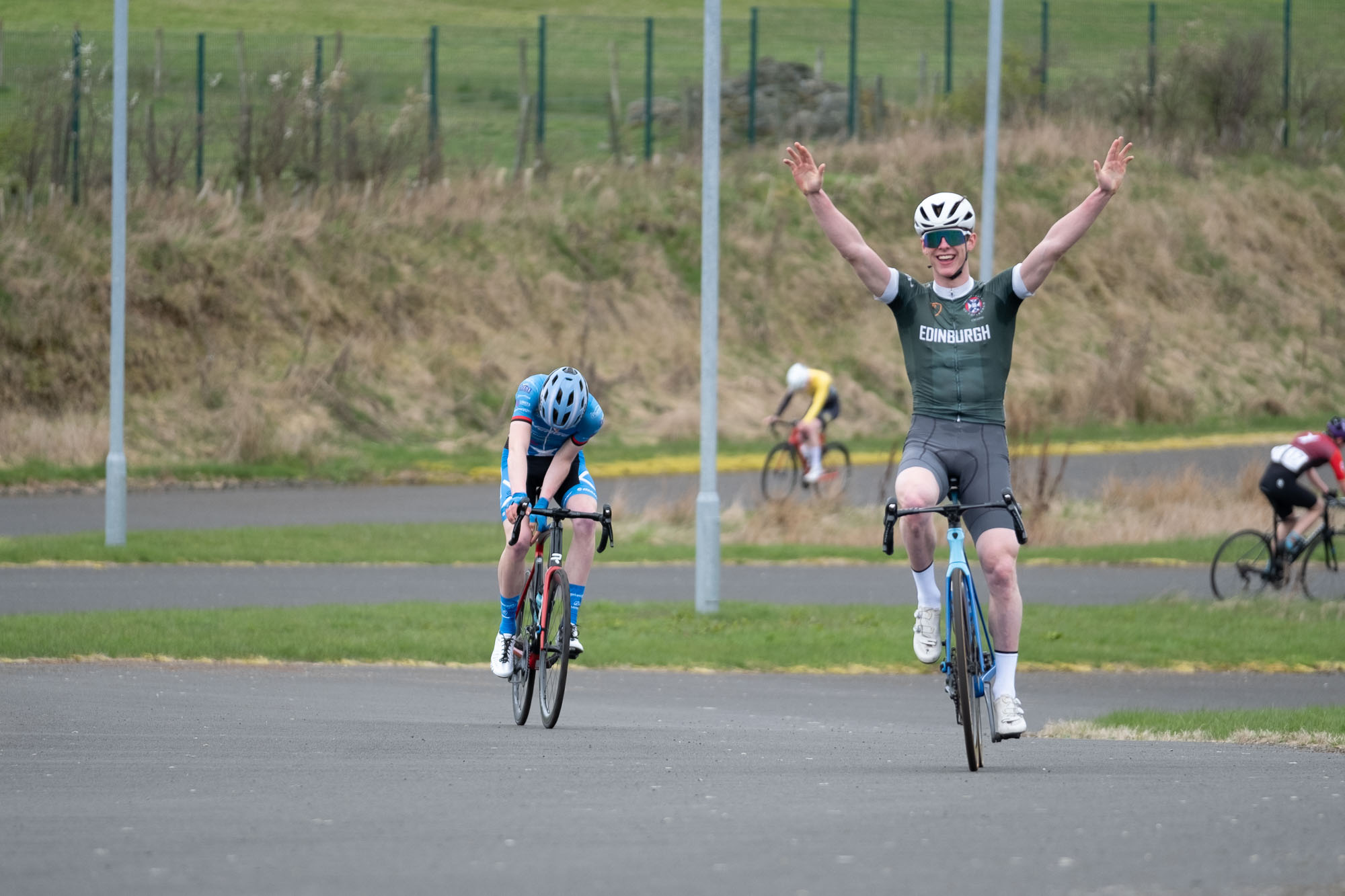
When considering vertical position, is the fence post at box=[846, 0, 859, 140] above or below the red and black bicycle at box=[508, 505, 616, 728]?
above

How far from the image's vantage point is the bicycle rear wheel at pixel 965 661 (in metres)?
7.86

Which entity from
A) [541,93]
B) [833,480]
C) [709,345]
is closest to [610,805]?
[709,345]

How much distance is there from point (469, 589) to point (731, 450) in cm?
1576

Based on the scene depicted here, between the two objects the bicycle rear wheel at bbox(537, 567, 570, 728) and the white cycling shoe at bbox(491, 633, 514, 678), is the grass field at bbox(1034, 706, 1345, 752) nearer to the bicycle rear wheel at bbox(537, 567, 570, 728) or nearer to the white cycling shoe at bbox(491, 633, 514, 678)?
the bicycle rear wheel at bbox(537, 567, 570, 728)

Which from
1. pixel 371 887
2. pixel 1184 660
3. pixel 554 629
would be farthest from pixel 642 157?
pixel 371 887

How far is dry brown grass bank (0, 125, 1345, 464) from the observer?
32.4 metres

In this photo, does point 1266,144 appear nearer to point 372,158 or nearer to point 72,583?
point 372,158

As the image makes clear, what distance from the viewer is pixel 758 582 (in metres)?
19.6

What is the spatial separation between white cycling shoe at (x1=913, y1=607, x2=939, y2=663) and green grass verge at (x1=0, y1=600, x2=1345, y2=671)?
6.61m

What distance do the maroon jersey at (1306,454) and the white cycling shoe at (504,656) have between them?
1102cm

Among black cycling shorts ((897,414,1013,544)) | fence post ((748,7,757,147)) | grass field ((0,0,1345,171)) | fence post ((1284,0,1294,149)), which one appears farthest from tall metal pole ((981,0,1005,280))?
fence post ((1284,0,1294,149))

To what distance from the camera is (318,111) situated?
1522 inches

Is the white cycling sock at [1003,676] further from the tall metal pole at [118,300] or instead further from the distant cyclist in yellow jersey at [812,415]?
the distant cyclist in yellow jersey at [812,415]

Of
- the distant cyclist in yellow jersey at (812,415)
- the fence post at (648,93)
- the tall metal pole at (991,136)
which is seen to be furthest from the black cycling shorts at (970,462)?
the fence post at (648,93)
